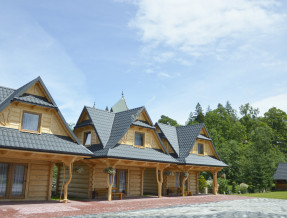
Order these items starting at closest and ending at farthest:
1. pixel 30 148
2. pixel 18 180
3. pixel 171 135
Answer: pixel 30 148 → pixel 18 180 → pixel 171 135

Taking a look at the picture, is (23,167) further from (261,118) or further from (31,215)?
(261,118)

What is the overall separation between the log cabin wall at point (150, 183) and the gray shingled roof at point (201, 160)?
3.93 m

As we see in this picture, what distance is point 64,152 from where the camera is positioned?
14.4 meters

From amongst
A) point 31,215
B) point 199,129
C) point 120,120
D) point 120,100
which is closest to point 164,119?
point 120,100

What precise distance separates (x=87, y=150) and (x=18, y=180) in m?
4.05

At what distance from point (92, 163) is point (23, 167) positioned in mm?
4564

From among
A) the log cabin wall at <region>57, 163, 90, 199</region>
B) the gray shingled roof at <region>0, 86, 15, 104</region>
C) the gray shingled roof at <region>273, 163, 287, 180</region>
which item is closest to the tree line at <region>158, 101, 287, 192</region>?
the gray shingled roof at <region>273, 163, 287, 180</region>

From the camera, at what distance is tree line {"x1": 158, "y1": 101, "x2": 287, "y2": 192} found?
1383 inches

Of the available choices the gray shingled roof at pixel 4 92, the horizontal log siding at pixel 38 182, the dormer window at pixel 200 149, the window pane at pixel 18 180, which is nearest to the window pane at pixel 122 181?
the horizontal log siding at pixel 38 182

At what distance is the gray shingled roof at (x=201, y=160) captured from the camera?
2240 centimetres

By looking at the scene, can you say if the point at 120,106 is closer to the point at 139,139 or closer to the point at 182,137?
the point at 182,137

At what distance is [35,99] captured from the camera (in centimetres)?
1531

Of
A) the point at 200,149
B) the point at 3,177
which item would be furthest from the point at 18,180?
the point at 200,149

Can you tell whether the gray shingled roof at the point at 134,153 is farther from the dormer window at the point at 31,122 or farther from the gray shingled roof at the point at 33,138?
the dormer window at the point at 31,122
